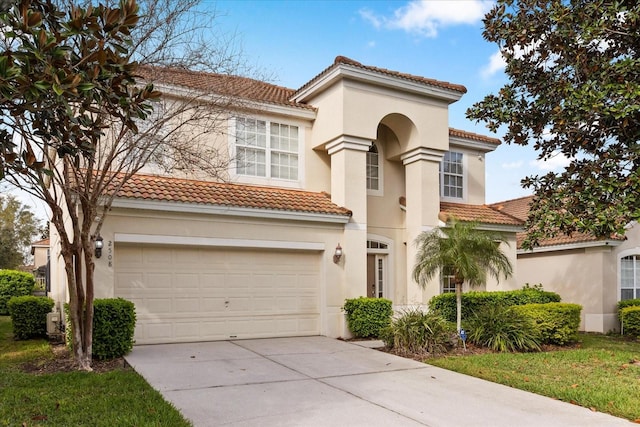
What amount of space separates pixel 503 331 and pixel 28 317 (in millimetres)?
11964

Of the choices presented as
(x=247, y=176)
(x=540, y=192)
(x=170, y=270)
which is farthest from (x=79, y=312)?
(x=540, y=192)

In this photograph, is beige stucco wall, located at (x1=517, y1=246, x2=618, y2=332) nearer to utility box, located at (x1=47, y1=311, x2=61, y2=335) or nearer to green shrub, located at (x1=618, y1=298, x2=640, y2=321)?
green shrub, located at (x1=618, y1=298, x2=640, y2=321)

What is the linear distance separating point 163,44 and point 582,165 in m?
9.25

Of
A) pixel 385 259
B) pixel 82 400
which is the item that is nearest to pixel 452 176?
pixel 385 259

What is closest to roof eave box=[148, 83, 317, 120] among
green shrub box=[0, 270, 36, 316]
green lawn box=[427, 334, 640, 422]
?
green lawn box=[427, 334, 640, 422]

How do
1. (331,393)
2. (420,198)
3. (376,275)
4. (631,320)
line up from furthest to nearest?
1. (631,320)
2. (376,275)
3. (420,198)
4. (331,393)

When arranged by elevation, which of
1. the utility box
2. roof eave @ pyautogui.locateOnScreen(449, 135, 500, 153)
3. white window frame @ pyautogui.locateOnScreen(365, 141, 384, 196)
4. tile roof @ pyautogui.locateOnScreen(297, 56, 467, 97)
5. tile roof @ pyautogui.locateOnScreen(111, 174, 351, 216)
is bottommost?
the utility box

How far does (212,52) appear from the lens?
11.3 m

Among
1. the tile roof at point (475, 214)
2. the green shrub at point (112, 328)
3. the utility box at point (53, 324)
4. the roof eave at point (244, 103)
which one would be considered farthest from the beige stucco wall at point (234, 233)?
the tile roof at point (475, 214)

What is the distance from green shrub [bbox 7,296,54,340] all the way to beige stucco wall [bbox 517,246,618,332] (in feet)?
57.4

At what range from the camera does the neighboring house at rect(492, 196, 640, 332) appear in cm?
1827

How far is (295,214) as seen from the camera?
45.9 feet

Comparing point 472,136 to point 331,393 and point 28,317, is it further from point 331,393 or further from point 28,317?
point 28,317

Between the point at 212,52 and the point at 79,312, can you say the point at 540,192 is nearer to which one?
the point at 212,52
